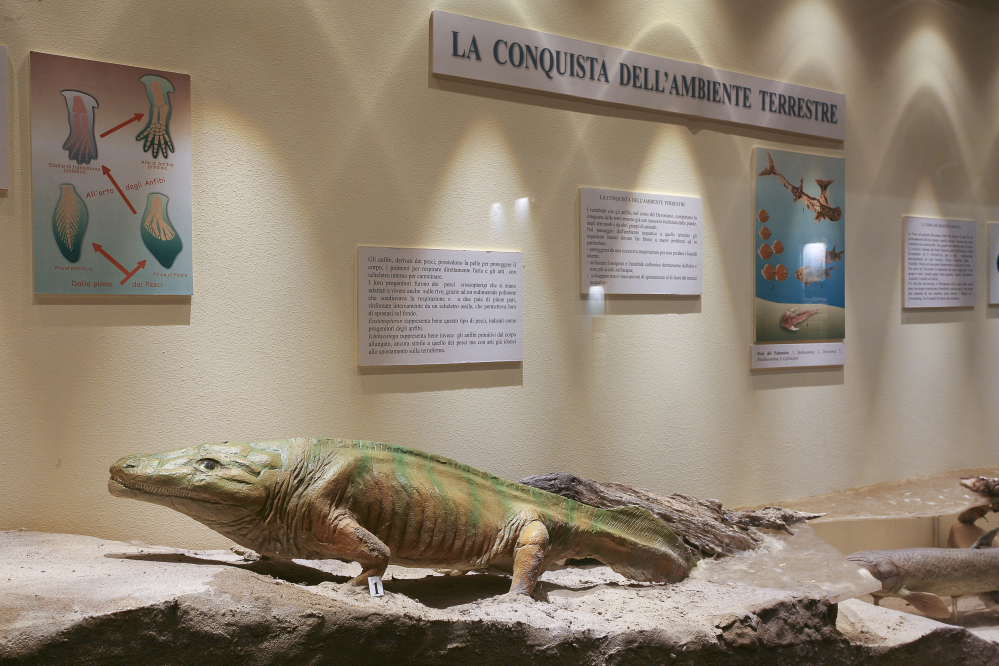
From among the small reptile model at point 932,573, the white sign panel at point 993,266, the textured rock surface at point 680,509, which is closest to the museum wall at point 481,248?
the textured rock surface at point 680,509

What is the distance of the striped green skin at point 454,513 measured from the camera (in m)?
2.54

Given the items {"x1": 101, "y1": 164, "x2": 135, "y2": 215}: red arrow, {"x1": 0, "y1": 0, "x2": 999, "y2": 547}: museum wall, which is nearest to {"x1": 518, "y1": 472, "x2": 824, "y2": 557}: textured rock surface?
{"x1": 0, "y1": 0, "x2": 999, "y2": 547}: museum wall

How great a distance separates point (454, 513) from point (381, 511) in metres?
0.28

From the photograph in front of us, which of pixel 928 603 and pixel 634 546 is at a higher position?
pixel 634 546

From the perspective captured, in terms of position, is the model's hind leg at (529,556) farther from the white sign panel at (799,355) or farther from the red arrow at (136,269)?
the white sign panel at (799,355)

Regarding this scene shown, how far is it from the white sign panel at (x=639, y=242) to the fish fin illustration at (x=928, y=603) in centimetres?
218

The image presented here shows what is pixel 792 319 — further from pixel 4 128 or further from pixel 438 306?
pixel 4 128

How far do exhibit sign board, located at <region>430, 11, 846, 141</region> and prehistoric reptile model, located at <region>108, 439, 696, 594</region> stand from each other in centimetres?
220

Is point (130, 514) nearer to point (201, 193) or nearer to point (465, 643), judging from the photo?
point (201, 193)

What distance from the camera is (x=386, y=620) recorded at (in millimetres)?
2074

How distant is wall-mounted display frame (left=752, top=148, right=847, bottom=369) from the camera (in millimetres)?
4703

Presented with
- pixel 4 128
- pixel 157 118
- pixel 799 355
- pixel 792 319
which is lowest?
pixel 799 355

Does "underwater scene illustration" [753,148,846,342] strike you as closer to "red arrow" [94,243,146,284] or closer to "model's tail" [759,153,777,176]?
"model's tail" [759,153,777,176]

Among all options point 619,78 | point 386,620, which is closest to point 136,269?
point 386,620
